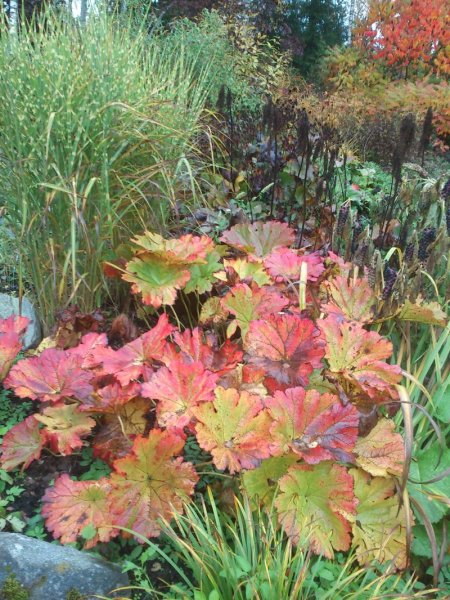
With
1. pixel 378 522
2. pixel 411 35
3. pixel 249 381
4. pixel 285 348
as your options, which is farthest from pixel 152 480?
pixel 411 35

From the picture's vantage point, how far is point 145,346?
174cm

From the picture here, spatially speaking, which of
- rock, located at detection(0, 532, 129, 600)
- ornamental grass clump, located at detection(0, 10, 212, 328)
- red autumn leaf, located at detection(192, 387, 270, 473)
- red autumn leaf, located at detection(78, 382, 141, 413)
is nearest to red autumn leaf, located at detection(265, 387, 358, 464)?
red autumn leaf, located at detection(192, 387, 270, 473)

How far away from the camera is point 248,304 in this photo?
192 centimetres

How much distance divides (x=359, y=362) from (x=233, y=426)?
1.45ft

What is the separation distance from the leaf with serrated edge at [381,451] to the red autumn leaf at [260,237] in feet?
3.27

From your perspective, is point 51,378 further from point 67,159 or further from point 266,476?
point 67,159

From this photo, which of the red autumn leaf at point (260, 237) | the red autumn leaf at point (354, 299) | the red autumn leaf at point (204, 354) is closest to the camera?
the red autumn leaf at point (204, 354)

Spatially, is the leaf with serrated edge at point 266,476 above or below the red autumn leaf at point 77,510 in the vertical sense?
above

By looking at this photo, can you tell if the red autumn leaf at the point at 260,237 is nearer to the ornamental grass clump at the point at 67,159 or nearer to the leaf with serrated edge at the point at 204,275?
the leaf with serrated edge at the point at 204,275

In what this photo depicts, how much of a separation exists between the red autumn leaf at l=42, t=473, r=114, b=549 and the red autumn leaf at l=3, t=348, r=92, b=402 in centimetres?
27

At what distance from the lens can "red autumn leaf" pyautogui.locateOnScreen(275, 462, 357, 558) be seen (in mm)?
1394

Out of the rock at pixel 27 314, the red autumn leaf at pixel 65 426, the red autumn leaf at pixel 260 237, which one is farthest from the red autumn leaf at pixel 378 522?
the rock at pixel 27 314

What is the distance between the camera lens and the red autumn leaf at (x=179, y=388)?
1532mm

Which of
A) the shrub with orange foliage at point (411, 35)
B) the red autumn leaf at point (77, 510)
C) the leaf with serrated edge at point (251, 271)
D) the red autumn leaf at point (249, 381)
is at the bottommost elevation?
the red autumn leaf at point (77, 510)
